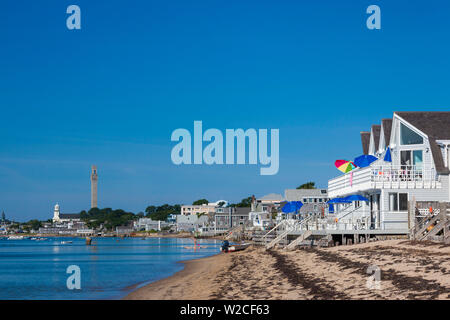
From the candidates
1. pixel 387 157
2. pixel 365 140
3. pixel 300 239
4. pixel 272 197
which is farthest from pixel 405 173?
pixel 272 197

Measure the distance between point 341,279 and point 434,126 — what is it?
24550 mm

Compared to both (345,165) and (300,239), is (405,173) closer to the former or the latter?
(345,165)

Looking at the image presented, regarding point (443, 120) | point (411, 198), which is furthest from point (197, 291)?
point (443, 120)

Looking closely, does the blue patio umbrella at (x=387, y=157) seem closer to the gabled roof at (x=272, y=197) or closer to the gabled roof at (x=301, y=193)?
the gabled roof at (x=301, y=193)

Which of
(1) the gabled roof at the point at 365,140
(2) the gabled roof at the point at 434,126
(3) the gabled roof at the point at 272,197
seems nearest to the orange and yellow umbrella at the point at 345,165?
(2) the gabled roof at the point at 434,126

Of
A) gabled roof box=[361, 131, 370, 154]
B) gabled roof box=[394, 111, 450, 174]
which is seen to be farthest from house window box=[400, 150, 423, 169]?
gabled roof box=[361, 131, 370, 154]

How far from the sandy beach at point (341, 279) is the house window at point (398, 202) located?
682 centimetres

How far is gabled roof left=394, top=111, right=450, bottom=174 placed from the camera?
139 ft

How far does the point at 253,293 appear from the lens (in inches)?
978

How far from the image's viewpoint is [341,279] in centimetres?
2462

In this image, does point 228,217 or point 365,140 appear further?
point 228,217

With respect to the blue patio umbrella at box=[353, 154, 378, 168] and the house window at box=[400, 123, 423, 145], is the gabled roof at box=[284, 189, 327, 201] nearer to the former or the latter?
the house window at box=[400, 123, 423, 145]

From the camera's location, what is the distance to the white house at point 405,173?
42.1m
